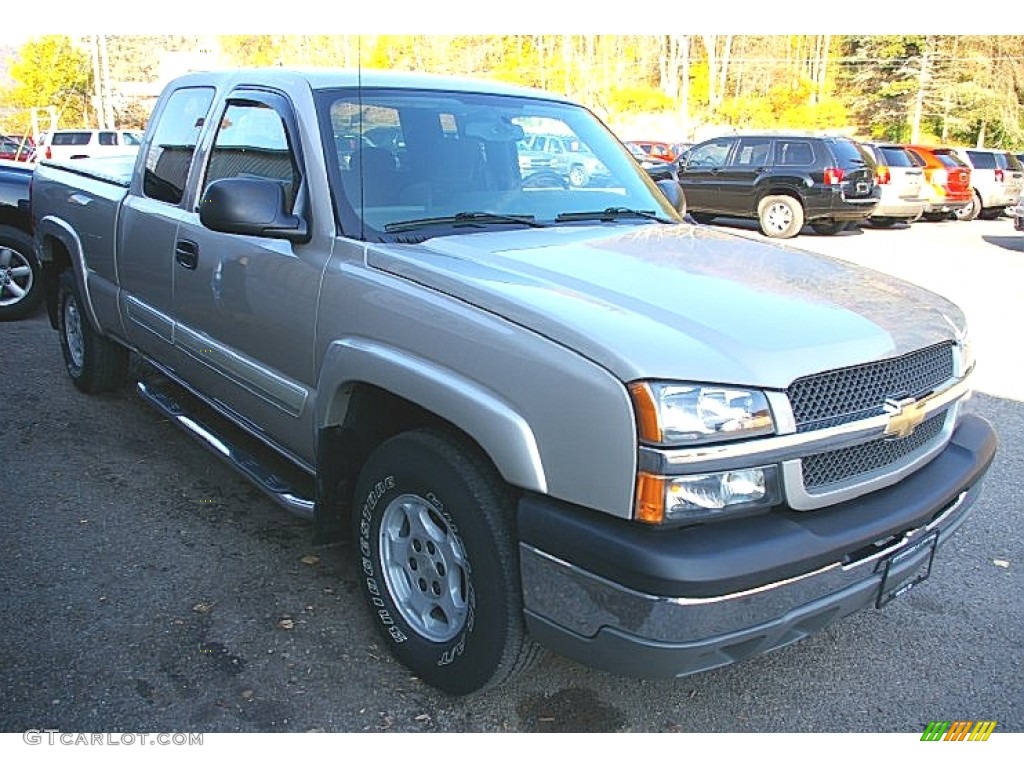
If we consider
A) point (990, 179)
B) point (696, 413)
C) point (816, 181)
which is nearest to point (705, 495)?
point (696, 413)

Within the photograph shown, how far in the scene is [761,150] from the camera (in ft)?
54.9

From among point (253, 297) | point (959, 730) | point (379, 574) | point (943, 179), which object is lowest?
point (959, 730)

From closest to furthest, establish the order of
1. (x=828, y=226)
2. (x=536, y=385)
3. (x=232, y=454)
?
(x=536, y=385) → (x=232, y=454) → (x=828, y=226)

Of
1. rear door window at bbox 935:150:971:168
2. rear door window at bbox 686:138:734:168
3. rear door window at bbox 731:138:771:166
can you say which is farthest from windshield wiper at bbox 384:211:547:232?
rear door window at bbox 935:150:971:168

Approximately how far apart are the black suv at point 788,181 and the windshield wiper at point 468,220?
13.8 m

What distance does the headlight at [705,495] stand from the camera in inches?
83.0

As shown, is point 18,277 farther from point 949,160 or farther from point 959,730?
point 949,160

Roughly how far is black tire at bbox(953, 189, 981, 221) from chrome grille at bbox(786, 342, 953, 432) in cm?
2068

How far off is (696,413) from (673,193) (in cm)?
250

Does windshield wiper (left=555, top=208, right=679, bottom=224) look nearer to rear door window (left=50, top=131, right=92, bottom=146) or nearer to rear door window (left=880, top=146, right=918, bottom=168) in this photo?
rear door window (left=880, top=146, right=918, bottom=168)

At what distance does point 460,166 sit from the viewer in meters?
3.39

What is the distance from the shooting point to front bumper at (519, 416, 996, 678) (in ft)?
6.88

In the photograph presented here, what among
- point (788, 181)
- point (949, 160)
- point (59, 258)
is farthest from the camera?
point (949, 160)

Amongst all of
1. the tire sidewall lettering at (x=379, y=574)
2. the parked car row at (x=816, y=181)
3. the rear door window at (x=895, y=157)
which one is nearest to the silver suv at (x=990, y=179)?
the parked car row at (x=816, y=181)
